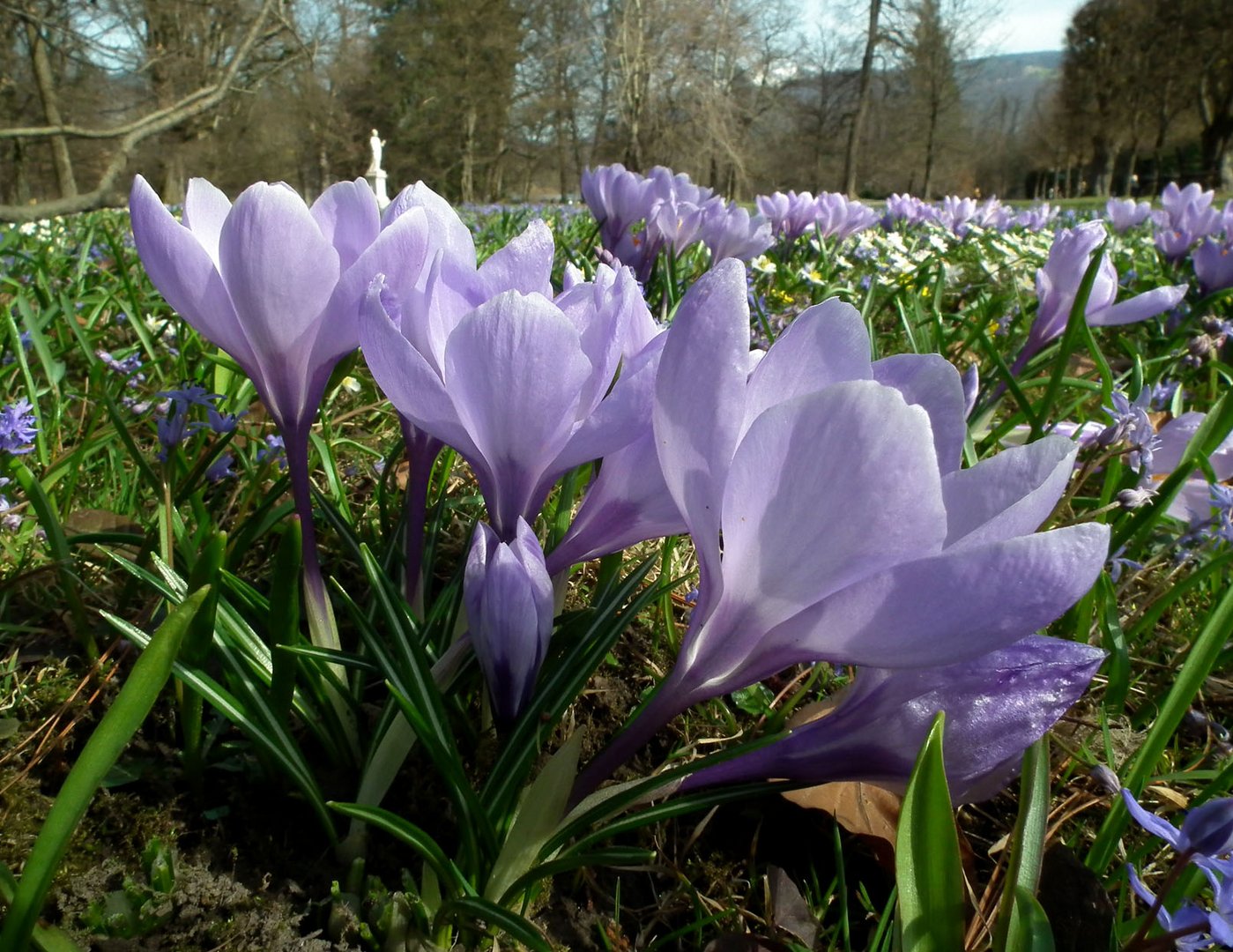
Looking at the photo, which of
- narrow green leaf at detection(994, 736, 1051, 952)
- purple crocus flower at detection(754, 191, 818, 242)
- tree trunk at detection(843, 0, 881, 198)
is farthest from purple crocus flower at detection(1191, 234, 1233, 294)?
tree trunk at detection(843, 0, 881, 198)

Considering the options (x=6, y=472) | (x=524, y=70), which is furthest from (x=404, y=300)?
(x=524, y=70)

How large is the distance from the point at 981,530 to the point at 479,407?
0.41 meters

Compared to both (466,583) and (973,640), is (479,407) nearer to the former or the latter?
(466,583)

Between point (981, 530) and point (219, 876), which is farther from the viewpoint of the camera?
point (219, 876)

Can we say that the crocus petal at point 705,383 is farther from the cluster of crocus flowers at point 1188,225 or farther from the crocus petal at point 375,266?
the cluster of crocus flowers at point 1188,225

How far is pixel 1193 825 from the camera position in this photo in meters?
0.62

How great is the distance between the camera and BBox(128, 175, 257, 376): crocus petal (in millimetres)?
798

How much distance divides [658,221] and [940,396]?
7.59ft

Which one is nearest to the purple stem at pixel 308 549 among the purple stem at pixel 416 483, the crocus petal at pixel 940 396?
the purple stem at pixel 416 483

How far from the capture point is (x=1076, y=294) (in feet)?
5.89

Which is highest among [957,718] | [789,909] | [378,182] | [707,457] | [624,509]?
[378,182]

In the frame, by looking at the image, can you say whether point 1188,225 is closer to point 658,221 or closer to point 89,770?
point 658,221

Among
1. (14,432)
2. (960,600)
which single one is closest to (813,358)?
(960,600)

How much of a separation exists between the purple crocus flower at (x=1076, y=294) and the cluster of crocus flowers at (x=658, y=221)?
122cm
